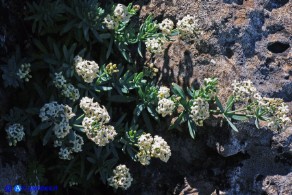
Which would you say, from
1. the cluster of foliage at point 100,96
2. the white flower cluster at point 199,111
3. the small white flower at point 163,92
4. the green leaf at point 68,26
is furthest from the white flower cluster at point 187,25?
the green leaf at point 68,26

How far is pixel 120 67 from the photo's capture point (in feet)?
26.1

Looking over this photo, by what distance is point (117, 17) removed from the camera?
7699 millimetres

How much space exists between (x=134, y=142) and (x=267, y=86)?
200 cm

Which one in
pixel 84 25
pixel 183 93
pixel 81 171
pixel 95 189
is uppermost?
pixel 84 25

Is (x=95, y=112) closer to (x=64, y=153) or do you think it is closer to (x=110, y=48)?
(x=64, y=153)

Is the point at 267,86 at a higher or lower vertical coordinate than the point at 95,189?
higher

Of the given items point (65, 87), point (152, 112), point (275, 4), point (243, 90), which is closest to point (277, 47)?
point (275, 4)

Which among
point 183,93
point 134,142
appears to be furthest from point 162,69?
point 134,142

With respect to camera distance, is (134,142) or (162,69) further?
(162,69)

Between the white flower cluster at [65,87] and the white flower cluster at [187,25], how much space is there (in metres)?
1.76

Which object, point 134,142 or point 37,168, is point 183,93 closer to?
point 134,142

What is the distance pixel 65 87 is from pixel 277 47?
3048 millimetres

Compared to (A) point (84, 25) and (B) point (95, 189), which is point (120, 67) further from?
(B) point (95, 189)

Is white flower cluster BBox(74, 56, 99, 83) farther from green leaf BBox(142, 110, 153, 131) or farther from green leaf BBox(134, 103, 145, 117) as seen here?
green leaf BBox(142, 110, 153, 131)
